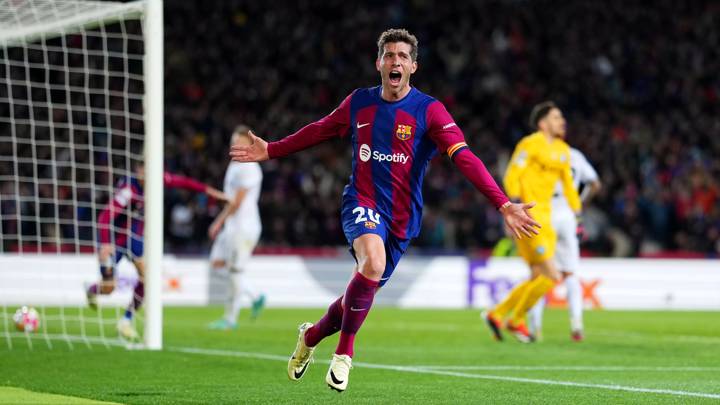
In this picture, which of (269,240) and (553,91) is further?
(553,91)

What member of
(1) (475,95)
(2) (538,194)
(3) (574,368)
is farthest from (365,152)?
(1) (475,95)

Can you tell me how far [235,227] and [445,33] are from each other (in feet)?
47.7

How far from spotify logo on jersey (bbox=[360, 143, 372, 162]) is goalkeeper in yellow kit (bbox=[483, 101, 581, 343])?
5.35 meters

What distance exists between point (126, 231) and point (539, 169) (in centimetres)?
445

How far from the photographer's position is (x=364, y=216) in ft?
23.7

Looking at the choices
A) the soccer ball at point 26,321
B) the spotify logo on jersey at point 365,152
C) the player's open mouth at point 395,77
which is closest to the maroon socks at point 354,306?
the spotify logo on jersey at point 365,152

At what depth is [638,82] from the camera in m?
28.2

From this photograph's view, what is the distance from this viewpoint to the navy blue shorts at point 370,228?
23.6 feet

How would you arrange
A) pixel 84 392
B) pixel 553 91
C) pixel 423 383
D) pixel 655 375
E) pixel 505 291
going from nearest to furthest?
pixel 84 392 < pixel 423 383 < pixel 655 375 < pixel 505 291 < pixel 553 91

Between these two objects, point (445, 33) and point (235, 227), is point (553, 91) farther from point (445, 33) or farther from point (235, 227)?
point (235, 227)

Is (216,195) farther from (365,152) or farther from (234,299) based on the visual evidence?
(365,152)

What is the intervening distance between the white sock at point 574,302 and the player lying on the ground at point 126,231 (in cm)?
389

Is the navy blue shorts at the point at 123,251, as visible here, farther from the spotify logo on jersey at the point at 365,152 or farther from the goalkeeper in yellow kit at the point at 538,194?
the spotify logo on jersey at the point at 365,152

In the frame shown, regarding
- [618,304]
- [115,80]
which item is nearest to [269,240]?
[115,80]
